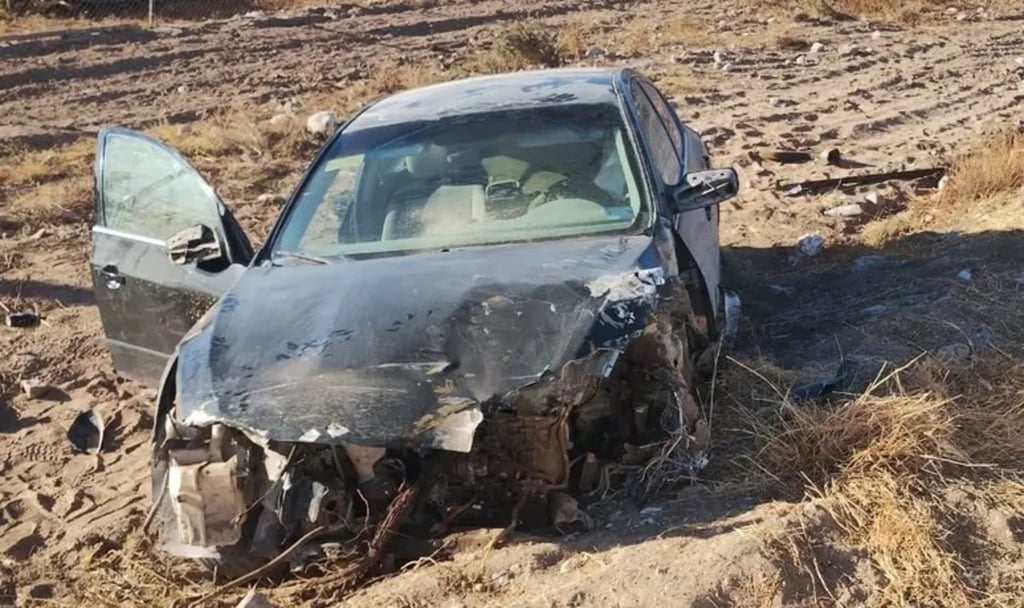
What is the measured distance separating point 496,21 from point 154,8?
5.83m

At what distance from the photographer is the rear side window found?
17.4 feet

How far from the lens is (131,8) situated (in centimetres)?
2033

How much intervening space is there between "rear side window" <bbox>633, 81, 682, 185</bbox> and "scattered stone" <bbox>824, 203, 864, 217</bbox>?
275 centimetres

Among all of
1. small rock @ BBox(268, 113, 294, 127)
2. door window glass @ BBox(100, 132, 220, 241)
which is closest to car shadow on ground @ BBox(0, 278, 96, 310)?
door window glass @ BBox(100, 132, 220, 241)

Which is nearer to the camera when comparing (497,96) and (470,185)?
(470,185)

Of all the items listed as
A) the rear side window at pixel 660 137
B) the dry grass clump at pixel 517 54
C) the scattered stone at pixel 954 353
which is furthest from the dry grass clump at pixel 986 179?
the dry grass clump at pixel 517 54

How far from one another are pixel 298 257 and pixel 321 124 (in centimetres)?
674

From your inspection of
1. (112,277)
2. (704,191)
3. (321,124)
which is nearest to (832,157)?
(321,124)

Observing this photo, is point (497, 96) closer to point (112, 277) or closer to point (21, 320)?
point (112, 277)

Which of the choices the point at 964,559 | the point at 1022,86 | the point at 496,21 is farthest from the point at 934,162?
the point at 496,21

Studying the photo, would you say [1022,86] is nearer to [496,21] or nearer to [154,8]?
[496,21]

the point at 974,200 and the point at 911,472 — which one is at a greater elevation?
the point at 911,472

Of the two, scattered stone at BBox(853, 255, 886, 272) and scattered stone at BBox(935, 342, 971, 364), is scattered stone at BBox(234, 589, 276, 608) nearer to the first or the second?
scattered stone at BBox(935, 342, 971, 364)

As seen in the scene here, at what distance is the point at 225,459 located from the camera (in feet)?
12.4
